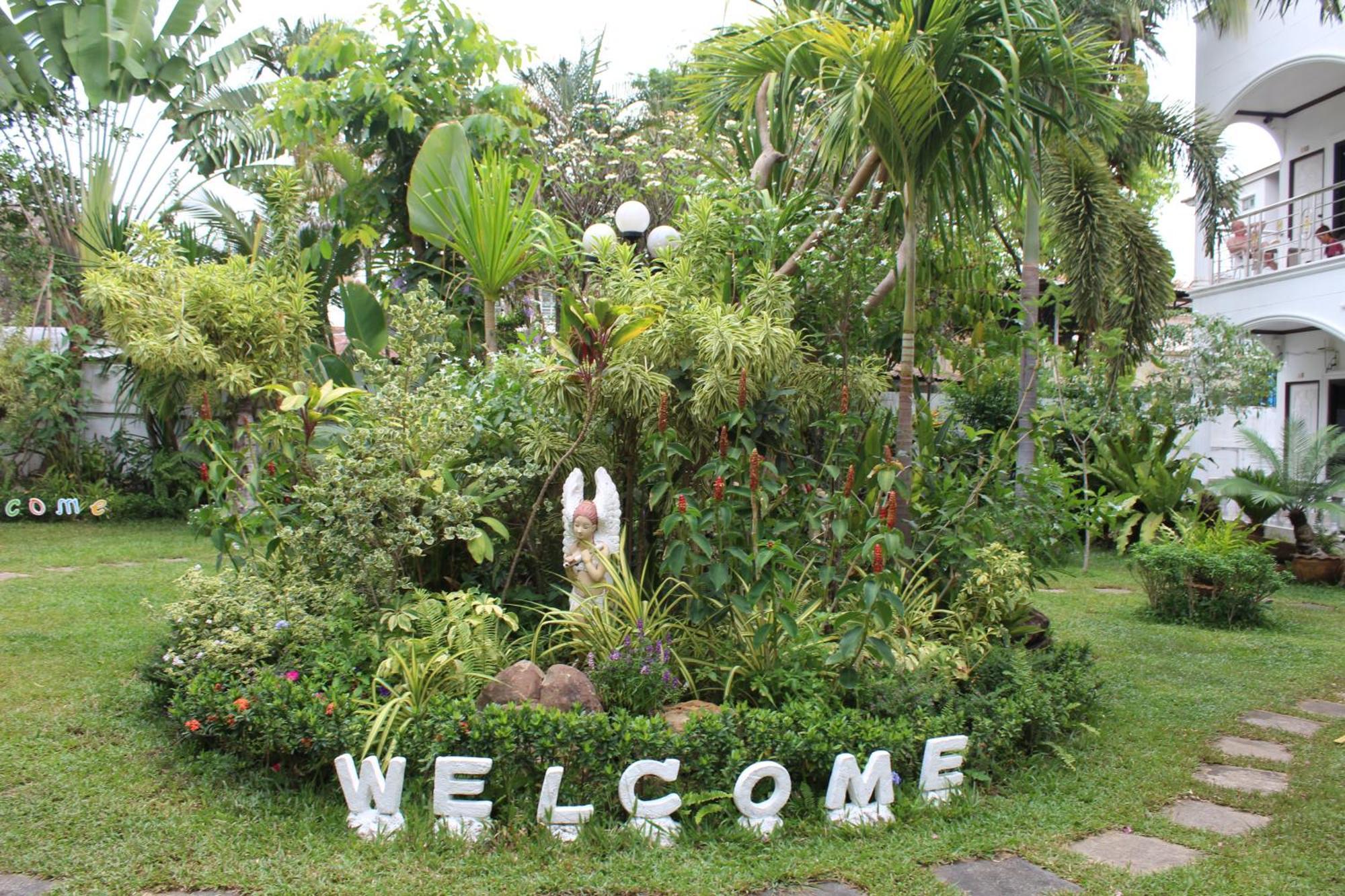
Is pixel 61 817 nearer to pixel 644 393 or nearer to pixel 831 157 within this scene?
pixel 644 393

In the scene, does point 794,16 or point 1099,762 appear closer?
point 1099,762

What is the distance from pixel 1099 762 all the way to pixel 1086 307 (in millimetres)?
6713

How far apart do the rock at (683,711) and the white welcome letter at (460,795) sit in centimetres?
78

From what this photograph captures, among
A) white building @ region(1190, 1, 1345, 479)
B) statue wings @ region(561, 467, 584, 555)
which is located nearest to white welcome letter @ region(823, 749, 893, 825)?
statue wings @ region(561, 467, 584, 555)

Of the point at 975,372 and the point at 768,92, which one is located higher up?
the point at 768,92

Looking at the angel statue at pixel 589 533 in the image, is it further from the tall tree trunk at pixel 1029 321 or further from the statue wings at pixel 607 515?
the tall tree trunk at pixel 1029 321

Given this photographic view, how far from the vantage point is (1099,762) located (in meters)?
4.46

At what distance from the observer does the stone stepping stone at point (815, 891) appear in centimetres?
325

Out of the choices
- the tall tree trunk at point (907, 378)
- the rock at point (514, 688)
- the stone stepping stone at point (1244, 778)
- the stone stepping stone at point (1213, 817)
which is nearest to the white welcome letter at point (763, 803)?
the rock at point (514, 688)

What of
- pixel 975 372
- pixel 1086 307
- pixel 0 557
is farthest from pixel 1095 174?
pixel 0 557

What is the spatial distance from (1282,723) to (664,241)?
4.95 m

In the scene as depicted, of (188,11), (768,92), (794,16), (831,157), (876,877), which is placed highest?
(188,11)

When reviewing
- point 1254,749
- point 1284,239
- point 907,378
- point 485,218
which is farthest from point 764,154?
point 1284,239

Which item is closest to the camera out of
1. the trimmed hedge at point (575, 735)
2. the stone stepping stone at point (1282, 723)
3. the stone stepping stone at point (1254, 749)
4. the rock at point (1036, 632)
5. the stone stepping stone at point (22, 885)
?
the stone stepping stone at point (22, 885)
